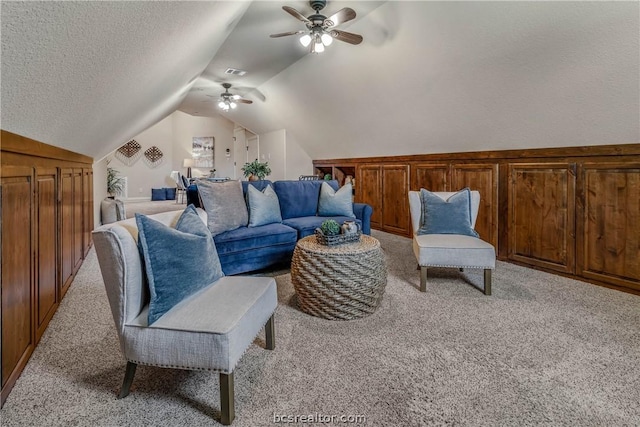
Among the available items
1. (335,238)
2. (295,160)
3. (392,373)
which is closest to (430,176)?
(335,238)

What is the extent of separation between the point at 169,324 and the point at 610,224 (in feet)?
11.4

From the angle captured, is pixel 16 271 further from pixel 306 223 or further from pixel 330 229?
pixel 306 223

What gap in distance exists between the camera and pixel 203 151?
36.9ft

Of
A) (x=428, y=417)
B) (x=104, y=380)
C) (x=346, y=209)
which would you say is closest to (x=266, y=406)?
(x=428, y=417)

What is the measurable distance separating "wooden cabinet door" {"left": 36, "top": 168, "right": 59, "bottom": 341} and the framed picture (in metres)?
9.26

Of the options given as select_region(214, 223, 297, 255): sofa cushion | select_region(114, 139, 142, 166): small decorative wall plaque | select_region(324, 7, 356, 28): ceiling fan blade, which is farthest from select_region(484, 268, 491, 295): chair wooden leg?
select_region(114, 139, 142, 166): small decorative wall plaque

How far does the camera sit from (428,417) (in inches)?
52.9

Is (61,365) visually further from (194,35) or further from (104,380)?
(194,35)

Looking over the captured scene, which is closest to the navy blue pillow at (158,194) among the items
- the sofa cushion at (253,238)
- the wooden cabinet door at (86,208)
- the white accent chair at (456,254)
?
the wooden cabinet door at (86,208)

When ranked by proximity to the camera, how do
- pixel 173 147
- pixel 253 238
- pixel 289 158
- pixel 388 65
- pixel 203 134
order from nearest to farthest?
1. pixel 253 238
2. pixel 388 65
3. pixel 289 158
4. pixel 203 134
5. pixel 173 147

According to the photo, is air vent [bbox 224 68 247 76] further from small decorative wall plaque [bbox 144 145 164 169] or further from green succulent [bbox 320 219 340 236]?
small decorative wall plaque [bbox 144 145 164 169]

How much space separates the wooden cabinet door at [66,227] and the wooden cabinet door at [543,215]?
4258 mm

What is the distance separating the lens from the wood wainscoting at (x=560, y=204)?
2.69m

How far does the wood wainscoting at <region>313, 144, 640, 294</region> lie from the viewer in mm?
2693
